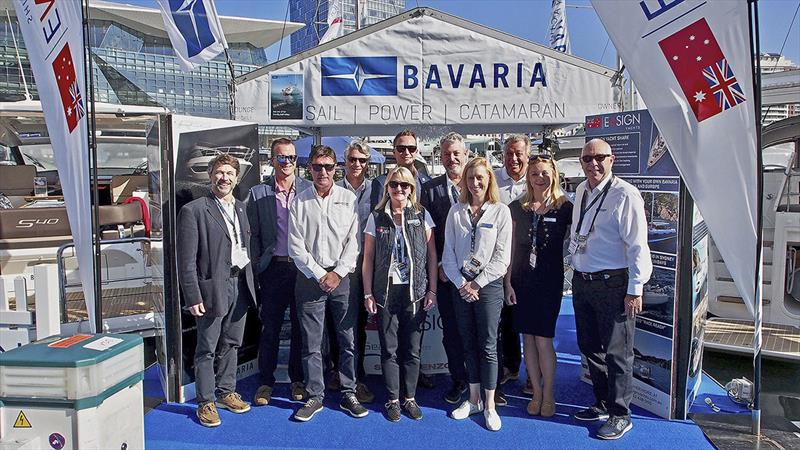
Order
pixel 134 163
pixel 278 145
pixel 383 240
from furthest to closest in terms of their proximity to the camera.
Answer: pixel 134 163 → pixel 278 145 → pixel 383 240

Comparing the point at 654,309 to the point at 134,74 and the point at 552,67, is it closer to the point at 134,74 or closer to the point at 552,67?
the point at 552,67

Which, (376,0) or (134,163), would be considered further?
(376,0)

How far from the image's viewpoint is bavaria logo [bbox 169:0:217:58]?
4527mm

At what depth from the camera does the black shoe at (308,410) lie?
355 cm

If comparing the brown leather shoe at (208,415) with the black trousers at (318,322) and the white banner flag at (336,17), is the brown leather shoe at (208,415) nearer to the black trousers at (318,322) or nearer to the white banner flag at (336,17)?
the black trousers at (318,322)

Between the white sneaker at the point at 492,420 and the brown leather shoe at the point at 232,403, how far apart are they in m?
→ 1.60

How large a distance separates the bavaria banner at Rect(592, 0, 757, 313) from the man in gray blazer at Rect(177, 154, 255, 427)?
2.52 meters

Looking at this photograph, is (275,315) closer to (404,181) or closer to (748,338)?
(404,181)

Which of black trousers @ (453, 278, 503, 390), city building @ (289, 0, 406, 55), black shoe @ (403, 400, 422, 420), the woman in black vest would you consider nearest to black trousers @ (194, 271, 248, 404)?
the woman in black vest

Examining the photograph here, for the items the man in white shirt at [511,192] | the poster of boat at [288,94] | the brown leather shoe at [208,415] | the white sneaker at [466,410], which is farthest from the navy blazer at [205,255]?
the man in white shirt at [511,192]

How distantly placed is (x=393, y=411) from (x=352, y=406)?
281 millimetres

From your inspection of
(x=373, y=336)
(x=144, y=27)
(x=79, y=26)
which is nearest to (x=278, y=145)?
(x=79, y=26)

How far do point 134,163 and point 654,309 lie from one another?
350 inches

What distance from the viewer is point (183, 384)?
12.8 ft
